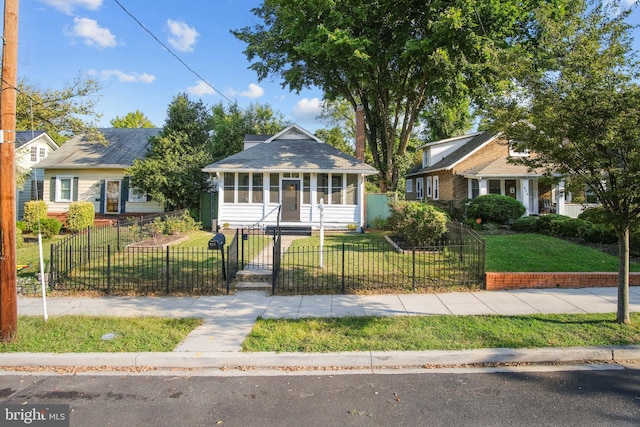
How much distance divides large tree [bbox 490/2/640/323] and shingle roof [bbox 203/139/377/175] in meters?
11.8

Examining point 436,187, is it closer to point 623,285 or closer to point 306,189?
point 306,189

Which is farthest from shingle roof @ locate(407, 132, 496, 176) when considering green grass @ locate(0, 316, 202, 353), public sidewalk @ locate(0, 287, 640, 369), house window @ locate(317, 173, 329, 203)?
green grass @ locate(0, 316, 202, 353)

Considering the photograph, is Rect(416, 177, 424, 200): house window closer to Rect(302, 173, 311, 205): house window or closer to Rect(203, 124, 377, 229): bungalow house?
Rect(203, 124, 377, 229): bungalow house

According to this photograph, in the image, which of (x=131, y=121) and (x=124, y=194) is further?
(x=131, y=121)

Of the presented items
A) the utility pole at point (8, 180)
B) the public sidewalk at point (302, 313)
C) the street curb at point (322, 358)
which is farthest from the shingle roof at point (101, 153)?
the street curb at point (322, 358)

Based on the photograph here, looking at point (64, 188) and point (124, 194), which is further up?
point (64, 188)

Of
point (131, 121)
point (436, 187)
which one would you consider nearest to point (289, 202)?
point (436, 187)

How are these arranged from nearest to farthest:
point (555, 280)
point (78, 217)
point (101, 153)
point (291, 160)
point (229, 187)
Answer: point (555, 280), point (78, 217), point (229, 187), point (291, 160), point (101, 153)

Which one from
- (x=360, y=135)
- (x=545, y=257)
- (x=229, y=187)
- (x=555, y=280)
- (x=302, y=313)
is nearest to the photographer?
(x=302, y=313)

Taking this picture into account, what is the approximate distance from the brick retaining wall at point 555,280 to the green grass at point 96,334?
6.57 meters

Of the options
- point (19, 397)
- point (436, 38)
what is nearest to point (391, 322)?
point (19, 397)

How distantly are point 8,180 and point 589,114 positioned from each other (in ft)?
28.5

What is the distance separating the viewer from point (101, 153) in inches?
914

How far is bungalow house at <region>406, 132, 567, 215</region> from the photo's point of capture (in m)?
21.7
